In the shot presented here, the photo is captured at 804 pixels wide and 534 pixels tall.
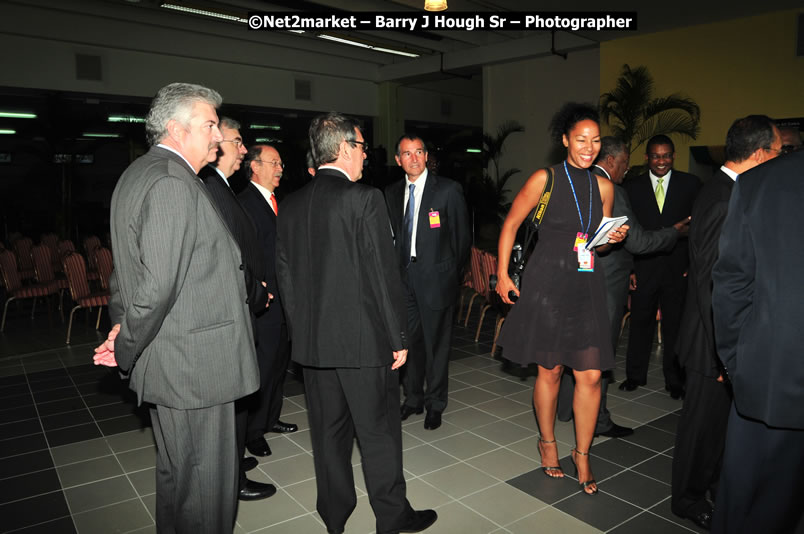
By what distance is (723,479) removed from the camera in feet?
6.39

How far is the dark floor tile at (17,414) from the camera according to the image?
174 inches

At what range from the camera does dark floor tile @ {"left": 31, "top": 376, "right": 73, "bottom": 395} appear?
17.0ft

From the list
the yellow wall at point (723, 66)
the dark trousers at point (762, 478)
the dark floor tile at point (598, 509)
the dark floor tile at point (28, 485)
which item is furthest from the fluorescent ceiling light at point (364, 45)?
the dark trousers at point (762, 478)

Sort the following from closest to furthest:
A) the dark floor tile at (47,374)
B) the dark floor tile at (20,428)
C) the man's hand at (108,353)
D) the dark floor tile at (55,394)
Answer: the man's hand at (108,353) < the dark floor tile at (20,428) < the dark floor tile at (55,394) < the dark floor tile at (47,374)

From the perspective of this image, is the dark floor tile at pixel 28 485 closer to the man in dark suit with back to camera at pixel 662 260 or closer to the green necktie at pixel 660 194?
the man in dark suit with back to camera at pixel 662 260

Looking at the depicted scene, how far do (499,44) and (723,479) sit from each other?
11.1 metres

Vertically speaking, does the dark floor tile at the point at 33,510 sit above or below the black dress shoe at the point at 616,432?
below

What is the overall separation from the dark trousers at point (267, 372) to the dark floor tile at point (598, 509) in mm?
1815

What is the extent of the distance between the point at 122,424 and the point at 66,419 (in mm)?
521

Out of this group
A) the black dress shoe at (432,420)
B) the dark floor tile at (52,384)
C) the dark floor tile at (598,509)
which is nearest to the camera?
the dark floor tile at (598,509)

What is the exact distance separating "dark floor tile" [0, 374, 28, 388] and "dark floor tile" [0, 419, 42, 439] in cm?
118

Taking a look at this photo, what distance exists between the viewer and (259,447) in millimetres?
3641

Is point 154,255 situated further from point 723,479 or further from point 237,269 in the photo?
point 723,479

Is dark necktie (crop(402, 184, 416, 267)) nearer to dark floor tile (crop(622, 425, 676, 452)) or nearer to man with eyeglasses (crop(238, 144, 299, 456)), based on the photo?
man with eyeglasses (crop(238, 144, 299, 456))
